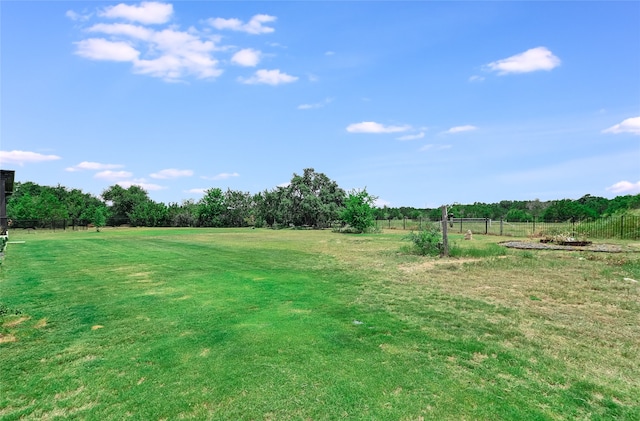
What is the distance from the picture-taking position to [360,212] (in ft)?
98.9

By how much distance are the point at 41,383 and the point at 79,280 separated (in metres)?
5.66

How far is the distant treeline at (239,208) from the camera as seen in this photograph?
132 feet

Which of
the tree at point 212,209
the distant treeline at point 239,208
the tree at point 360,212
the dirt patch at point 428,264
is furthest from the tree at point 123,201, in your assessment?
the dirt patch at point 428,264

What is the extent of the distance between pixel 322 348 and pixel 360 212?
87.1 ft

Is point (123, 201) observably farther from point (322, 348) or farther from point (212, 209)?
point (322, 348)

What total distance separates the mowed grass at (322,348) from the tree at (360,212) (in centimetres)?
2229

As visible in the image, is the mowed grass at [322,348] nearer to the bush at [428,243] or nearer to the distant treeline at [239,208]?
the bush at [428,243]

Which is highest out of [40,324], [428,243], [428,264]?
[428,243]

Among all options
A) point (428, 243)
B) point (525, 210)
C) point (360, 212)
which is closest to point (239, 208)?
point (360, 212)

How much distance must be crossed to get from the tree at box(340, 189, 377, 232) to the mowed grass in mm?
22287

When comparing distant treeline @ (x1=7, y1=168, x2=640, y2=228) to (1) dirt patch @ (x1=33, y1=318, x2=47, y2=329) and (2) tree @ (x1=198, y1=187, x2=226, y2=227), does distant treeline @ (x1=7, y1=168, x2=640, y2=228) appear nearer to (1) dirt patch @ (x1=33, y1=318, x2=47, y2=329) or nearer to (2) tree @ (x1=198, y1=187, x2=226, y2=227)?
(2) tree @ (x1=198, y1=187, x2=226, y2=227)

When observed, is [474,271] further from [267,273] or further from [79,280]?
[79,280]

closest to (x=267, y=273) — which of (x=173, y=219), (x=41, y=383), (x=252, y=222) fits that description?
(x=41, y=383)

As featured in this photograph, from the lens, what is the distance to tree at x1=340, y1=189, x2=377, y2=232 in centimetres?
3016
